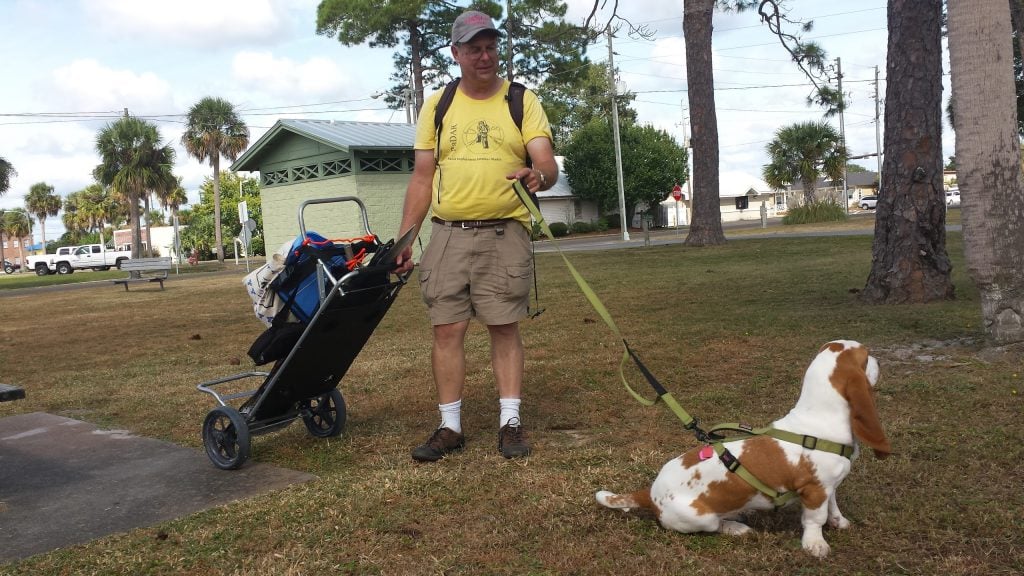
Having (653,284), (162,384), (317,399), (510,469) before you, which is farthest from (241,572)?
(653,284)

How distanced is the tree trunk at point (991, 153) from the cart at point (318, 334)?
3.81 meters

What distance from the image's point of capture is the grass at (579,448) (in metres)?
2.96

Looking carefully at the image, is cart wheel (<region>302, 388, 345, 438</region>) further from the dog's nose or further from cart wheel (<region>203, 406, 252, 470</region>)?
the dog's nose

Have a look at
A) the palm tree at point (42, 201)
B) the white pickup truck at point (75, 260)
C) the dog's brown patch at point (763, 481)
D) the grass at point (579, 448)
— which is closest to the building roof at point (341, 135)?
the grass at point (579, 448)

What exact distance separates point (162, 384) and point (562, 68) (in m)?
30.6

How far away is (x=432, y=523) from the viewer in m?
3.33

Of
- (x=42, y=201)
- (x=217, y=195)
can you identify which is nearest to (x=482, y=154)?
(x=217, y=195)

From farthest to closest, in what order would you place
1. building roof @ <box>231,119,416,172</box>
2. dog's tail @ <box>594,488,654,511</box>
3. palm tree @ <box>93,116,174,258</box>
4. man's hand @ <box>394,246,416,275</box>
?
palm tree @ <box>93,116,174,258</box> → building roof @ <box>231,119,416,172</box> → man's hand @ <box>394,246,416,275</box> → dog's tail @ <box>594,488,654,511</box>

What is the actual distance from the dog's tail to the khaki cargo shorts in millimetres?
1248

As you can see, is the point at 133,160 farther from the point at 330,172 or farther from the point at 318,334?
the point at 318,334

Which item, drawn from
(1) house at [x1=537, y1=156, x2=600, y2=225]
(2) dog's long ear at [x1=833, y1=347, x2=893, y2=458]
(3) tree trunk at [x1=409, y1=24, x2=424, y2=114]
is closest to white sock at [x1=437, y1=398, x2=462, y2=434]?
(2) dog's long ear at [x1=833, y1=347, x2=893, y2=458]

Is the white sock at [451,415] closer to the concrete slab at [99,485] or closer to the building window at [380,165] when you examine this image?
the concrete slab at [99,485]

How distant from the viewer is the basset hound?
9.13 feet

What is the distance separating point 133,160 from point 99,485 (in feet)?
153
